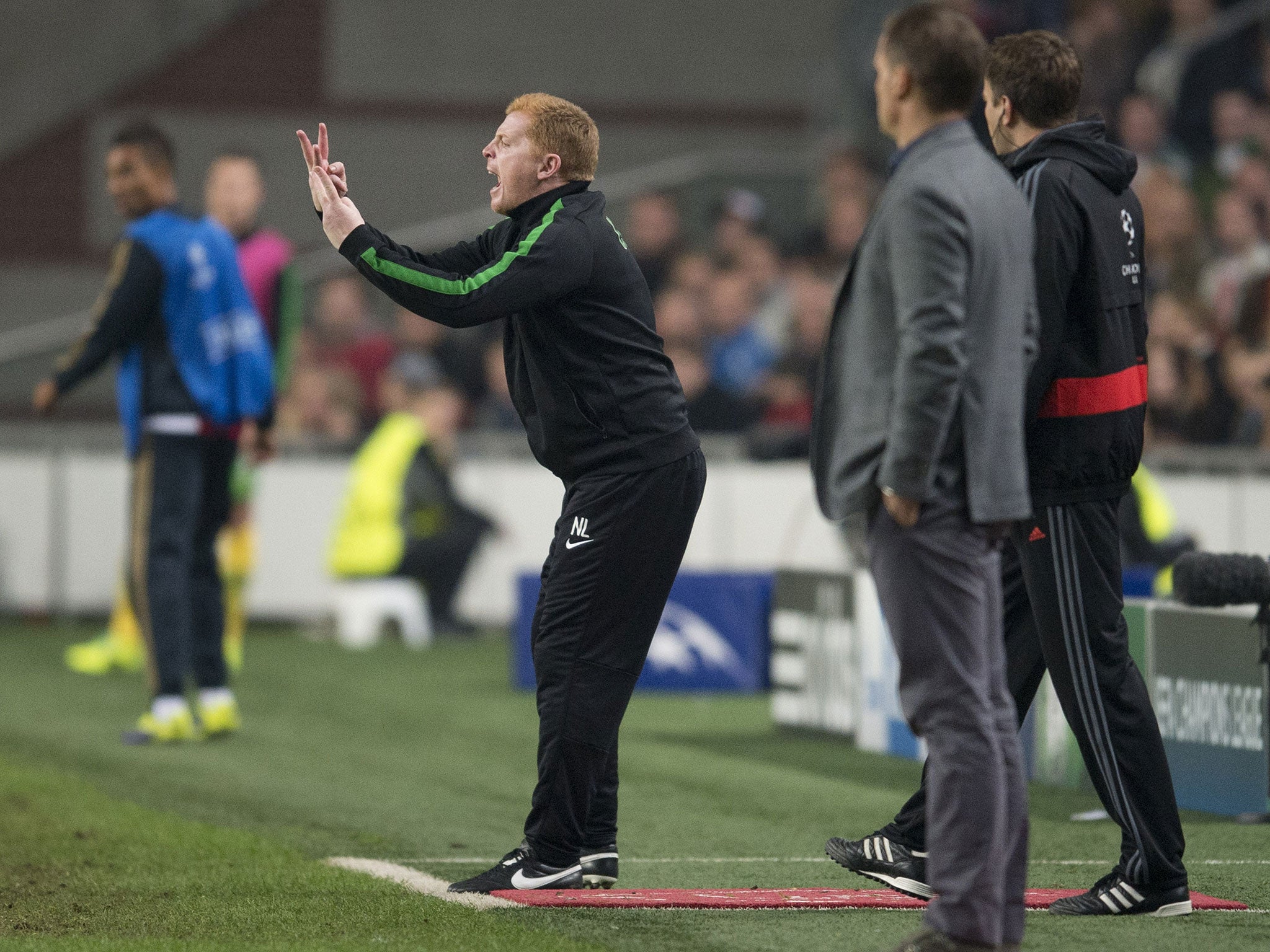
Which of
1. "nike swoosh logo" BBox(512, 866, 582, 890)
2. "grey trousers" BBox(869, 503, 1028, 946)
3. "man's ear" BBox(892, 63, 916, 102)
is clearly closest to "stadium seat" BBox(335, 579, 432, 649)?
"nike swoosh logo" BBox(512, 866, 582, 890)

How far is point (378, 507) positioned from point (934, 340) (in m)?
10.5

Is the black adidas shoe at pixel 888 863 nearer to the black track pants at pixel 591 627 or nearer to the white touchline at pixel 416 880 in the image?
the black track pants at pixel 591 627

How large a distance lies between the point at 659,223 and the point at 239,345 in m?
9.72

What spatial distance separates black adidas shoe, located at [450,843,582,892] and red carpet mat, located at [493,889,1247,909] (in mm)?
26

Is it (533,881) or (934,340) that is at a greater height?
(934,340)

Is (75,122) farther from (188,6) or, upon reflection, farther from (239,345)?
(239,345)

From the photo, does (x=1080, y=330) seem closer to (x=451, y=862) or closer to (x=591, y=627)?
(x=591, y=627)

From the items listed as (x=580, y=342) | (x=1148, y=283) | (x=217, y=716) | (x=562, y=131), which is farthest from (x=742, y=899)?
(x=1148, y=283)

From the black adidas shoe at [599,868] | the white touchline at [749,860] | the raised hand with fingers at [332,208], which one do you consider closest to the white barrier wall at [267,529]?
the white touchline at [749,860]

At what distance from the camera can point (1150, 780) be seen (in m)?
5.32

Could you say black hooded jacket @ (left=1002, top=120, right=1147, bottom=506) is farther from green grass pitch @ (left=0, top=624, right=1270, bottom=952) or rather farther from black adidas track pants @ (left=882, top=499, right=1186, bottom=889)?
green grass pitch @ (left=0, top=624, right=1270, bottom=952)

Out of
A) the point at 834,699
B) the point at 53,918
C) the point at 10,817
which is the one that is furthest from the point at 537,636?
the point at 834,699

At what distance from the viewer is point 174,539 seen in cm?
919

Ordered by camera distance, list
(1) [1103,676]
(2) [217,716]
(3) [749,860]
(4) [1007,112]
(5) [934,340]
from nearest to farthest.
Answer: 1. (5) [934,340]
2. (1) [1103,676]
3. (4) [1007,112]
4. (3) [749,860]
5. (2) [217,716]
